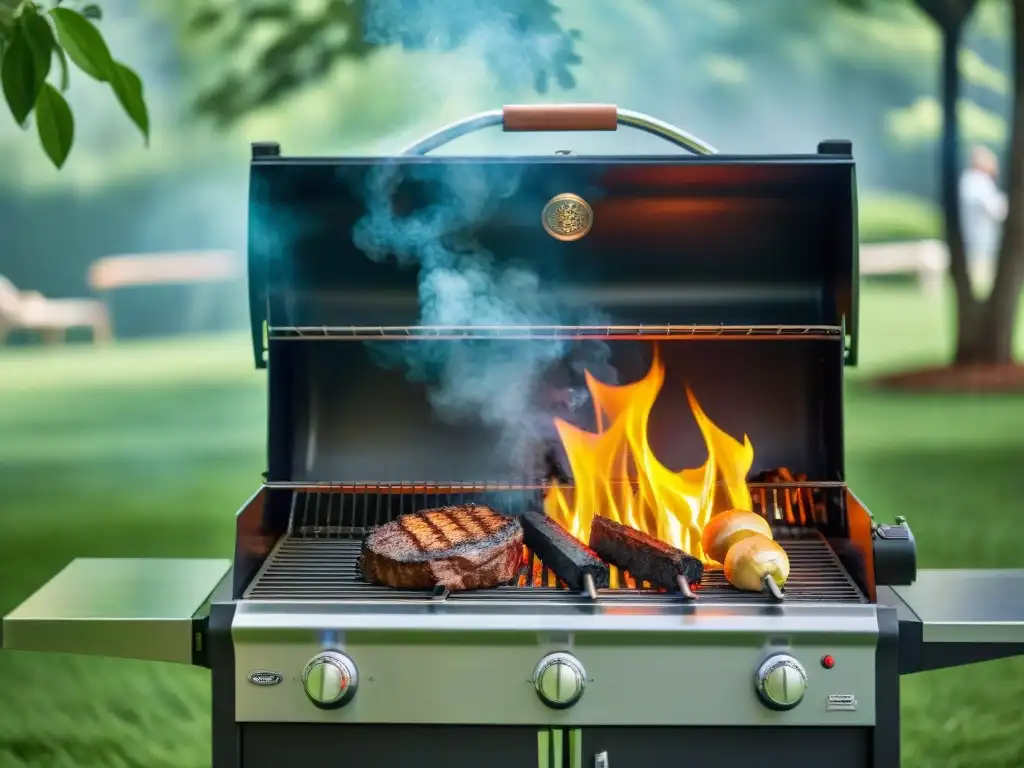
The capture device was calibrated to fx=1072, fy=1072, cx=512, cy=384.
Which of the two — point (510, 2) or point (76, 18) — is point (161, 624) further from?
point (510, 2)

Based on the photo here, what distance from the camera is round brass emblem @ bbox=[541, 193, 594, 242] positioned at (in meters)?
2.21

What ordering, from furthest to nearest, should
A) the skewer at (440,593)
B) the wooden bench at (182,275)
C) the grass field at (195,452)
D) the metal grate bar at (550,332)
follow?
the wooden bench at (182,275) < the grass field at (195,452) < the metal grate bar at (550,332) < the skewer at (440,593)

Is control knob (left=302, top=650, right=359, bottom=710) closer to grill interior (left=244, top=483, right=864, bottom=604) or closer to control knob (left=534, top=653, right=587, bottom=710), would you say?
grill interior (left=244, top=483, right=864, bottom=604)

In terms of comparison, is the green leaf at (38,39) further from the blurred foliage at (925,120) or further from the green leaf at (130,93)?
the blurred foliage at (925,120)

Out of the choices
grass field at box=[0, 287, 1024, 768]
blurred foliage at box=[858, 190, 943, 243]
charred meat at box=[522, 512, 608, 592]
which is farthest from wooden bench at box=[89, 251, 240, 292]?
charred meat at box=[522, 512, 608, 592]

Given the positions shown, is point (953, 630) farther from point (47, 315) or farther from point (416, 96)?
point (47, 315)

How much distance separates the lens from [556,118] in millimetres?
2223

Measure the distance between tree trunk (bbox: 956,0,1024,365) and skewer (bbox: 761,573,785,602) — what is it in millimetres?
3253

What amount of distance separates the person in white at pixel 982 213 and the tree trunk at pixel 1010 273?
38mm

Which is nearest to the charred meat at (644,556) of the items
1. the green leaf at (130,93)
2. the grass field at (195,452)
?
the green leaf at (130,93)

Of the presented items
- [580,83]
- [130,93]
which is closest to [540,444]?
[130,93]

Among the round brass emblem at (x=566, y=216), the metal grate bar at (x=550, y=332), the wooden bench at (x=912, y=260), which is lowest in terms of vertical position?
the metal grate bar at (x=550, y=332)

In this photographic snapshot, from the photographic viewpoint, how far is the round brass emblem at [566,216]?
2209 millimetres

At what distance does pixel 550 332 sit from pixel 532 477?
1.06 feet
